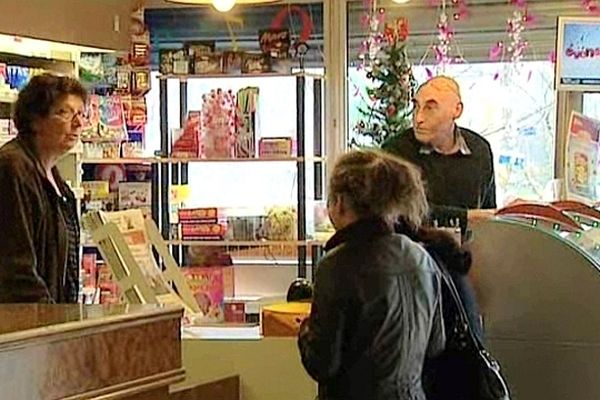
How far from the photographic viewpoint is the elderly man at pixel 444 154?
176 inches

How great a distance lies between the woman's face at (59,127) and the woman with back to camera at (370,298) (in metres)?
0.92

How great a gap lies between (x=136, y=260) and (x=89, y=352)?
66.1 inches

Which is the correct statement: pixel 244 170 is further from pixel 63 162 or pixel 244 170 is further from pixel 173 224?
pixel 63 162

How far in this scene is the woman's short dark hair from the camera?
3.48 m

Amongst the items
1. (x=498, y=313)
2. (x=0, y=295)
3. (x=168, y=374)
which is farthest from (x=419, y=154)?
(x=168, y=374)

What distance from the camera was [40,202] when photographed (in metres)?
3.39

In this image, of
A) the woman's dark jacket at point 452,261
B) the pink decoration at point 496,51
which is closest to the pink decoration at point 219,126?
the pink decoration at point 496,51

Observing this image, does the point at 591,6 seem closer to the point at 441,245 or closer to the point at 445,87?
the point at 445,87

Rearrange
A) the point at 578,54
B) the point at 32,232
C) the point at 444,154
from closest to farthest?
1. the point at 32,232
2. the point at 444,154
3. the point at 578,54

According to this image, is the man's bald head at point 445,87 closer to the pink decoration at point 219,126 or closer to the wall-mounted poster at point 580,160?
the wall-mounted poster at point 580,160

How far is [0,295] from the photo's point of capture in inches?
129

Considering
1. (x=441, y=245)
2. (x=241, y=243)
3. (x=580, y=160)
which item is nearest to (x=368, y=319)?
(x=441, y=245)

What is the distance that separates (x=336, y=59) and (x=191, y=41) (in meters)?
1.01

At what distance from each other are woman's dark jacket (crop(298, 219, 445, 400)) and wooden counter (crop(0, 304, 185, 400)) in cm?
53
